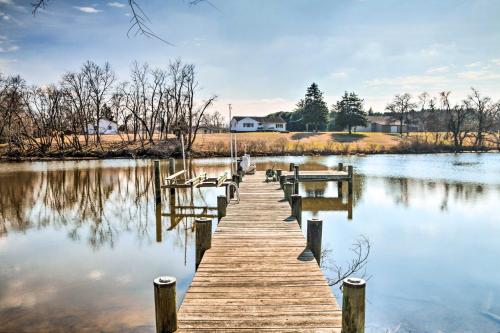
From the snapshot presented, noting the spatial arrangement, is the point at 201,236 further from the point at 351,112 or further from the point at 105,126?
the point at 105,126

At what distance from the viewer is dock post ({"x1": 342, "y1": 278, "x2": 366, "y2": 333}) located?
5121 millimetres

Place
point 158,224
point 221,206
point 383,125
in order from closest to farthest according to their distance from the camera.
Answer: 1. point 221,206
2. point 158,224
3. point 383,125

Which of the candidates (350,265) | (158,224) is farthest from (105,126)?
(350,265)

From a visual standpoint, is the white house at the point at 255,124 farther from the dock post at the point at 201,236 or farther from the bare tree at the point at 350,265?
the dock post at the point at 201,236

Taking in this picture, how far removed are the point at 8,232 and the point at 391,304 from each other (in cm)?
1508

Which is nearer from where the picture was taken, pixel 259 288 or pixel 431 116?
pixel 259 288

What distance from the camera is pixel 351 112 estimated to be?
81750 mm

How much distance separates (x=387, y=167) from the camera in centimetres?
4088

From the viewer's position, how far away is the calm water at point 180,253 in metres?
9.13

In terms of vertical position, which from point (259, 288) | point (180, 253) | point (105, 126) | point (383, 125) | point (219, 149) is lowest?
point (180, 253)

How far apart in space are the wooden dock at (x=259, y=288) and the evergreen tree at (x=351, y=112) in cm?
7317

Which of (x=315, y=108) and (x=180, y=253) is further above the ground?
(x=315, y=108)

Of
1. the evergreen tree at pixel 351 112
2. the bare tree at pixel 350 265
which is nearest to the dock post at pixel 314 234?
the bare tree at pixel 350 265

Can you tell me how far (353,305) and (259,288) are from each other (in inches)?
83.7
